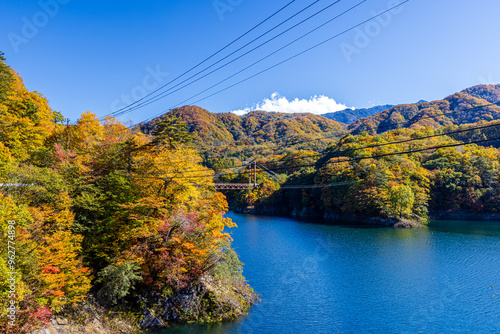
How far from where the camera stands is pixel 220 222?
18.2 meters

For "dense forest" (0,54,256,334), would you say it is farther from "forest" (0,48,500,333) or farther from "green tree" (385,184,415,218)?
"green tree" (385,184,415,218)

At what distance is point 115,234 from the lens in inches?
714

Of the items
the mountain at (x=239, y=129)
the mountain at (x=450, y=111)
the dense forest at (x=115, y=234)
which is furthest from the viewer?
the mountain at (x=239, y=129)

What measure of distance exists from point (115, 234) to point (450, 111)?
133 m

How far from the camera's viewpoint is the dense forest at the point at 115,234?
531 inches

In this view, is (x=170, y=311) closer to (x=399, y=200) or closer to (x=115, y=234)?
(x=115, y=234)

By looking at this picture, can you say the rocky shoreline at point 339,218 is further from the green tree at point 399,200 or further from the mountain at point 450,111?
the mountain at point 450,111

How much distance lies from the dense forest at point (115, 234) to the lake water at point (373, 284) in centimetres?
231

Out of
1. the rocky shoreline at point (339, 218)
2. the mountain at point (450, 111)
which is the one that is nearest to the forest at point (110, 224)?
the rocky shoreline at point (339, 218)

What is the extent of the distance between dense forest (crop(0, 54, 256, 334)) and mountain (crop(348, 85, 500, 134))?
8711 centimetres

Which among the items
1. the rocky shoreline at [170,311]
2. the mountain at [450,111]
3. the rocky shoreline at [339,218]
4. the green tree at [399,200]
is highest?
the mountain at [450,111]

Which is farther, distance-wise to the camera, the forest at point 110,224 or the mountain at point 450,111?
the mountain at point 450,111

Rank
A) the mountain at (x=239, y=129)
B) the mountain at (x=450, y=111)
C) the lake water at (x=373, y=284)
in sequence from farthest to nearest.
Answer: the mountain at (x=239, y=129)
the mountain at (x=450, y=111)
the lake water at (x=373, y=284)

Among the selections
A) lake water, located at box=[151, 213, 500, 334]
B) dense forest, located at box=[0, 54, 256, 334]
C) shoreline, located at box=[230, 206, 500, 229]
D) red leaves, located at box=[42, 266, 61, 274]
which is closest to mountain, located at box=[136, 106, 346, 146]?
shoreline, located at box=[230, 206, 500, 229]
